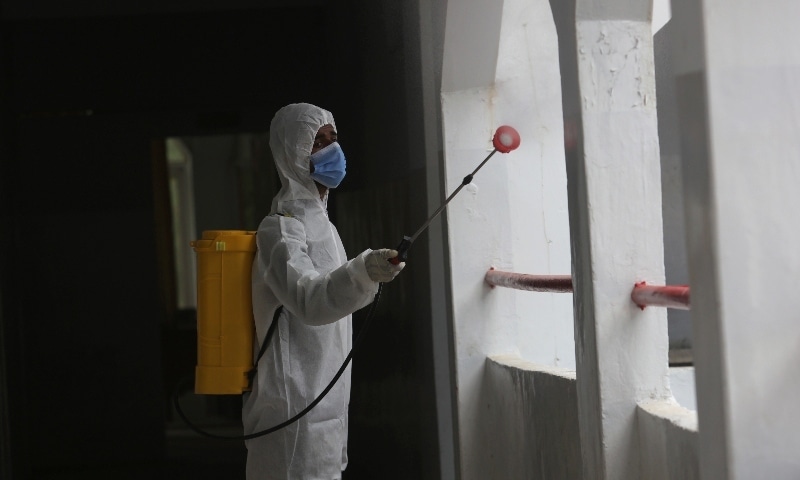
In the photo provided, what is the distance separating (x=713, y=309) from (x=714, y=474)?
280 mm

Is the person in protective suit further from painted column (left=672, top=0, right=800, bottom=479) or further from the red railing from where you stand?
painted column (left=672, top=0, right=800, bottom=479)

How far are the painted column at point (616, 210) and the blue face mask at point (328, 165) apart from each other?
1.85ft

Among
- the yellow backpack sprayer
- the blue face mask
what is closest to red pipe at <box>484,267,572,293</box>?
the yellow backpack sprayer

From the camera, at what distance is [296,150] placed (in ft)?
8.77

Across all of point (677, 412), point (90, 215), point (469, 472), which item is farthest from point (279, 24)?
point (677, 412)

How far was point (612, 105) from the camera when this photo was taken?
2500 millimetres

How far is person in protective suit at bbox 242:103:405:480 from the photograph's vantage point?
8.03ft

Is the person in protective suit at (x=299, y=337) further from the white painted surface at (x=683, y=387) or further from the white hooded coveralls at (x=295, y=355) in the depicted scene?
the white painted surface at (x=683, y=387)

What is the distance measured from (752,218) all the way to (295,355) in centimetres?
114

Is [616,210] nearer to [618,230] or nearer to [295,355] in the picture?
[618,230]

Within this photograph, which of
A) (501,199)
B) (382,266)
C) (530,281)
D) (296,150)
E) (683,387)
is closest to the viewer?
(382,266)

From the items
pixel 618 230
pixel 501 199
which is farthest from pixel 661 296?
pixel 501 199

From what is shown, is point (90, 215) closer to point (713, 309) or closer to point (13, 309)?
point (13, 309)

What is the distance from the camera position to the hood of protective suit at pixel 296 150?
267cm
